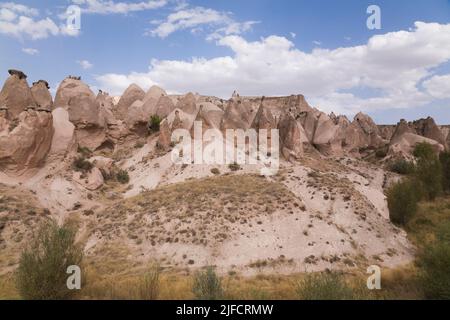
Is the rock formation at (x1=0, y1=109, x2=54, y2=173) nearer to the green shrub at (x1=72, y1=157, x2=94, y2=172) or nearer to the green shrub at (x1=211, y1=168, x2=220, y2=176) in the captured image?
the green shrub at (x1=72, y1=157, x2=94, y2=172)

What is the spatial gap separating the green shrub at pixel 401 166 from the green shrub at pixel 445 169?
9.21ft

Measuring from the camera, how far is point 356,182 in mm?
31891

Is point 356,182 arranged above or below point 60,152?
below

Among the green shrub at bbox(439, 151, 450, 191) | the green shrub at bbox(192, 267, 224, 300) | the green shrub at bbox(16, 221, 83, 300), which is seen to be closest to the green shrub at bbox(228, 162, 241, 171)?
the green shrub at bbox(16, 221, 83, 300)

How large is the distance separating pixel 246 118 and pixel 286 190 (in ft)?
50.4

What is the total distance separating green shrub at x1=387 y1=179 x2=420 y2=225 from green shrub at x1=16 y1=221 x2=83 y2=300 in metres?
22.5

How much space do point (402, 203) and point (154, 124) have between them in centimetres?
2363

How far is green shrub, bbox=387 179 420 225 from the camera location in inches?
1074

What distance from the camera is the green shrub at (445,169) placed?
36819 millimetres

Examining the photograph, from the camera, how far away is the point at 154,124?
38938 millimetres

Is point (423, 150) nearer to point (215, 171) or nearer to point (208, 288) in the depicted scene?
point (215, 171)
